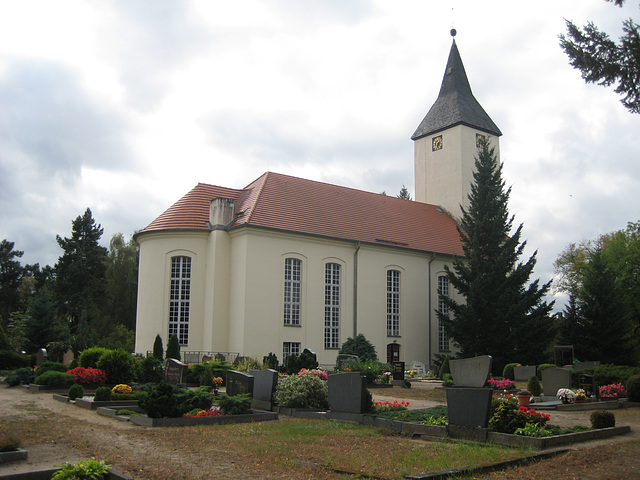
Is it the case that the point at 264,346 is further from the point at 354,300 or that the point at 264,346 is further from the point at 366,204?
the point at 366,204

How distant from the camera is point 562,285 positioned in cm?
4884

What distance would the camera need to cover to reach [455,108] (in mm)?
41125

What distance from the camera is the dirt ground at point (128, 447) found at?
7688mm

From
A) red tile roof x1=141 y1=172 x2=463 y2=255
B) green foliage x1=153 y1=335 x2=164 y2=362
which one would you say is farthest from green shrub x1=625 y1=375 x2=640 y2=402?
green foliage x1=153 y1=335 x2=164 y2=362

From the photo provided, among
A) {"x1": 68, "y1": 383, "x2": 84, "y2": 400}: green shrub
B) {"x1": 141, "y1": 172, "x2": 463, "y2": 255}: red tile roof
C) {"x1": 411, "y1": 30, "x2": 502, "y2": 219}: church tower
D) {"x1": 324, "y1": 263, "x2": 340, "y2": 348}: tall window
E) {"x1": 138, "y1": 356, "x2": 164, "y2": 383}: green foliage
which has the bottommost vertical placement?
{"x1": 68, "y1": 383, "x2": 84, "y2": 400}: green shrub

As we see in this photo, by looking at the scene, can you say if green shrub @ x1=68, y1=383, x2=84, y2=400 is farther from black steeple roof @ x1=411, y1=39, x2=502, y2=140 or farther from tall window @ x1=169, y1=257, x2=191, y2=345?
black steeple roof @ x1=411, y1=39, x2=502, y2=140

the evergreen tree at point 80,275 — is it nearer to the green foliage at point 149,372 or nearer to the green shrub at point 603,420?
the green foliage at point 149,372

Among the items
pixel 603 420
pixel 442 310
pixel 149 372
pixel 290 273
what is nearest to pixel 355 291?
pixel 290 273

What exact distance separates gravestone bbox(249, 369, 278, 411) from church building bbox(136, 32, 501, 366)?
1194 centimetres

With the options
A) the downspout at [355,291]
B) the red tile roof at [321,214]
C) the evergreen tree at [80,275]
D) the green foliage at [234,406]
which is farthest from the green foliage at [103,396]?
the evergreen tree at [80,275]

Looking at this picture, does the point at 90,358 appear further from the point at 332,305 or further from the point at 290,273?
the point at 332,305

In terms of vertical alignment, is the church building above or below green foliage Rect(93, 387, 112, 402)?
above

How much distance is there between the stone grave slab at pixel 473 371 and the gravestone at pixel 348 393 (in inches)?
95.8

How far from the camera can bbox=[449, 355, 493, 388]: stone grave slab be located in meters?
13.2
